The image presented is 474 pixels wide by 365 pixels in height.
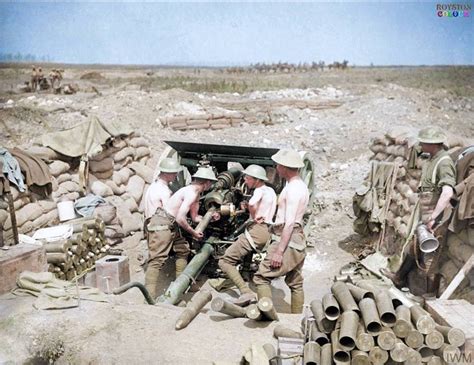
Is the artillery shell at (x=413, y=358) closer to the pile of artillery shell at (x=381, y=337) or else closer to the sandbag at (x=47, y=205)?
the pile of artillery shell at (x=381, y=337)

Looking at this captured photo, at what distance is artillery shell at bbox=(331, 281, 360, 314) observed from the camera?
144 inches

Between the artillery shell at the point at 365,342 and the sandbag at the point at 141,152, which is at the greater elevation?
the sandbag at the point at 141,152

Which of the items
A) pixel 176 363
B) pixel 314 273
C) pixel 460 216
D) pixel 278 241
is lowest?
pixel 314 273

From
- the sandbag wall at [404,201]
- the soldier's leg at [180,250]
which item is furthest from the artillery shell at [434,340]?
the soldier's leg at [180,250]

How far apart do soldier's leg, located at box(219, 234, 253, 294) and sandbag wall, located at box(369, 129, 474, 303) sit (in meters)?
2.35

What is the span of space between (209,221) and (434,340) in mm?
3659

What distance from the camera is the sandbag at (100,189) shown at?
27.9ft

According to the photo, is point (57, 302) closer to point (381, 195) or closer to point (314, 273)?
point (314, 273)

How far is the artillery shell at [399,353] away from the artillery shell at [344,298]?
1.22ft

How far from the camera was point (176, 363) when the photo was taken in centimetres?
386

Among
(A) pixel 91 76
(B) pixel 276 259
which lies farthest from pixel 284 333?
(A) pixel 91 76

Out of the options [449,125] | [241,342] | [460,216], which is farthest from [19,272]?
[449,125]

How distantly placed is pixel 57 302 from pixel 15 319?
419 millimetres

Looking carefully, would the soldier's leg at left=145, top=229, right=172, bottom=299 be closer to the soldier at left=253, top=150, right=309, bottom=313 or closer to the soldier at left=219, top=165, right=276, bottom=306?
the soldier at left=219, top=165, right=276, bottom=306
